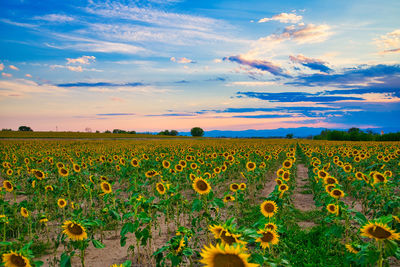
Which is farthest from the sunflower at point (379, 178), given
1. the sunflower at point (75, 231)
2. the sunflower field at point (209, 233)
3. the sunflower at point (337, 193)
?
the sunflower at point (75, 231)

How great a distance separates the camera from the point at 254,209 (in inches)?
312

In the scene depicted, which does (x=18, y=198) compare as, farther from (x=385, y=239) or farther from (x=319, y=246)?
(x=385, y=239)

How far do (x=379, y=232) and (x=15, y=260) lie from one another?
4094 millimetres

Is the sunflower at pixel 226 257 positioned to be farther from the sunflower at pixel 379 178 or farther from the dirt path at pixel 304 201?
the dirt path at pixel 304 201

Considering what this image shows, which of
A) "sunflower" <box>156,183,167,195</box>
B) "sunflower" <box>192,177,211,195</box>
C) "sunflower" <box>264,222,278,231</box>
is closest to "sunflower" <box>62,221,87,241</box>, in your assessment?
"sunflower" <box>192,177,211,195</box>

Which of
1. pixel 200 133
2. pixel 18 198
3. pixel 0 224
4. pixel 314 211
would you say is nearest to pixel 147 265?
pixel 0 224

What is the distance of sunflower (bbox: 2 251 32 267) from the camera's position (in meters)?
2.67

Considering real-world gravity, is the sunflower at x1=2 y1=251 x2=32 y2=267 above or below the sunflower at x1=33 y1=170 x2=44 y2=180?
below

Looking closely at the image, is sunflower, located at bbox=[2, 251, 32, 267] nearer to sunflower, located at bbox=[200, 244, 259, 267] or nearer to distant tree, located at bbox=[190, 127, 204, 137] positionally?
sunflower, located at bbox=[200, 244, 259, 267]

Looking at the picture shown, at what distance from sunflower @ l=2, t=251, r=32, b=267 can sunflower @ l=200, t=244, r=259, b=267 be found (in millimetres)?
2154

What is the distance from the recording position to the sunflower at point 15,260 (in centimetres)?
267

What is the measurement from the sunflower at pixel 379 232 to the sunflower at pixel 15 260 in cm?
383

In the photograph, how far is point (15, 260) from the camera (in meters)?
2.74

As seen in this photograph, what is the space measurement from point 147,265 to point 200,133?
144217 millimetres
